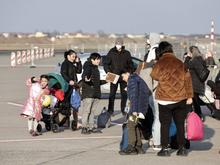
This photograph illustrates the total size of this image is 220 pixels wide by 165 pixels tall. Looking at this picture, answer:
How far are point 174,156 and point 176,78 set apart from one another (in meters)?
1.30

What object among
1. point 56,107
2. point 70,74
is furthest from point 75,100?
point 70,74

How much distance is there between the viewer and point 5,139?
13359 millimetres

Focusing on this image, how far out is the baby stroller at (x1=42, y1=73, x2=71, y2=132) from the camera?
14.4m

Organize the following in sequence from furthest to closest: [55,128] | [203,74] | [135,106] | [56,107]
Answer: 1. [203,74]
2. [56,107]
3. [55,128]
4. [135,106]

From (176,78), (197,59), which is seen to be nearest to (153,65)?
(176,78)

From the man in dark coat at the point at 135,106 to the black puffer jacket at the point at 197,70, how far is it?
14.7 feet

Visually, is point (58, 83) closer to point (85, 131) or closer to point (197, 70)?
point (85, 131)

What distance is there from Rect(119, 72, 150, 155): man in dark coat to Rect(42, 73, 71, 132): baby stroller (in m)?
3.29

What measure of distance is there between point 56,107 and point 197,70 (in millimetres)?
3475

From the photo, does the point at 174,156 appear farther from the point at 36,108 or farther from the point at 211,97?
the point at 211,97

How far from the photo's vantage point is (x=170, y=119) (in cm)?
1126

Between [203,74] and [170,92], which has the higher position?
[170,92]

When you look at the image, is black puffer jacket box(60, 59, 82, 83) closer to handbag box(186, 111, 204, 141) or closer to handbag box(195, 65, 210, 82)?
handbag box(195, 65, 210, 82)

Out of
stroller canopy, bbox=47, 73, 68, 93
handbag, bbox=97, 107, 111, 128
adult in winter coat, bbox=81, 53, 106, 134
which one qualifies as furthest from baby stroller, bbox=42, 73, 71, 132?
handbag, bbox=97, 107, 111, 128
